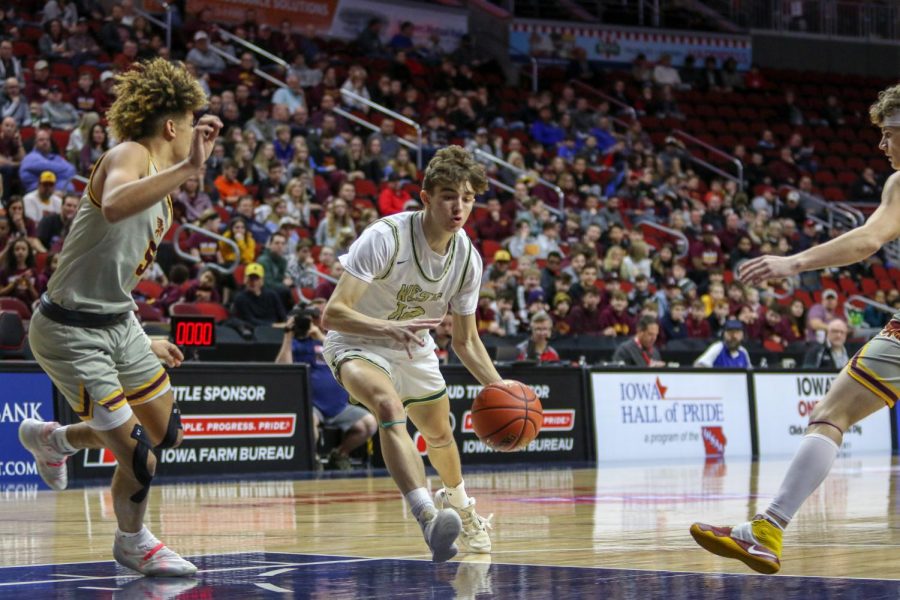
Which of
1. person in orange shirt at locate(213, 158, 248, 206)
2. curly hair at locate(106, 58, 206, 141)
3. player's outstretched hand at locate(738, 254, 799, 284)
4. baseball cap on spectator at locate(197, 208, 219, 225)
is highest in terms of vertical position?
person in orange shirt at locate(213, 158, 248, 206)

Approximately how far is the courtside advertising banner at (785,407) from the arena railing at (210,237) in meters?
6.82

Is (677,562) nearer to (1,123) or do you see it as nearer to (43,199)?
(43,199)

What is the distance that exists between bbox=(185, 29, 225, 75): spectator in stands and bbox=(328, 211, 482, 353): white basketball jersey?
15.8m

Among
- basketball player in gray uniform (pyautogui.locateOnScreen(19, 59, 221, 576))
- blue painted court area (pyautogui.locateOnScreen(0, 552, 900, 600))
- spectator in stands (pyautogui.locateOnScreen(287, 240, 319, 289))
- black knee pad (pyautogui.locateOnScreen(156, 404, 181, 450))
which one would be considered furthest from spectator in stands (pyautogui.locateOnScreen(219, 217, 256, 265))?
basketball player in gray uniform (pyautogui.locateOnScreen(19, 59, 221, 576))

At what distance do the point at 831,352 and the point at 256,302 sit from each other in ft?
25.6

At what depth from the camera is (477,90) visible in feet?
86.5

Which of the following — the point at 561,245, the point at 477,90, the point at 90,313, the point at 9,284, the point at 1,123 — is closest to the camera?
the point at 90,313

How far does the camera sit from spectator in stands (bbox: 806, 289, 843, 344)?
812 inches

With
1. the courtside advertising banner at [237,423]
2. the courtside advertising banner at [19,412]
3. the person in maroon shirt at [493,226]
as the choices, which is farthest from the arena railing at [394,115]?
the courtside advertising banner at [19,412]

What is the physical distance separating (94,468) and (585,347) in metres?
7.29

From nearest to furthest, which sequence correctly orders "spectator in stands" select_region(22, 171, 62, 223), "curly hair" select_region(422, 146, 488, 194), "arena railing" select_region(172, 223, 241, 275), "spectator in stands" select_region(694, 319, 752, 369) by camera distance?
"curly hair" select_region(422, 146, 488, 194), "spectator in stands" select_region(22, 171, 62, 223), "arena railing" select_region(172, 223, 241, 275), "spectator in stands" select_region(694, 319, 752, 369)

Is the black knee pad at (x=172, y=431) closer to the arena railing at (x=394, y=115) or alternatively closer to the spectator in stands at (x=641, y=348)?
the spectator in stands at (x=641, y=348)

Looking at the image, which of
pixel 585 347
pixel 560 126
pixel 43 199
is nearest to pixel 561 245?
pixel 585 347

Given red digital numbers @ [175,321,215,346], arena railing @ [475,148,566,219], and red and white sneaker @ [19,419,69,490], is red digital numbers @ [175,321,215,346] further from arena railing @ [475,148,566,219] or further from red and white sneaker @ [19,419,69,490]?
arena railing @ [475,148,566,219]
